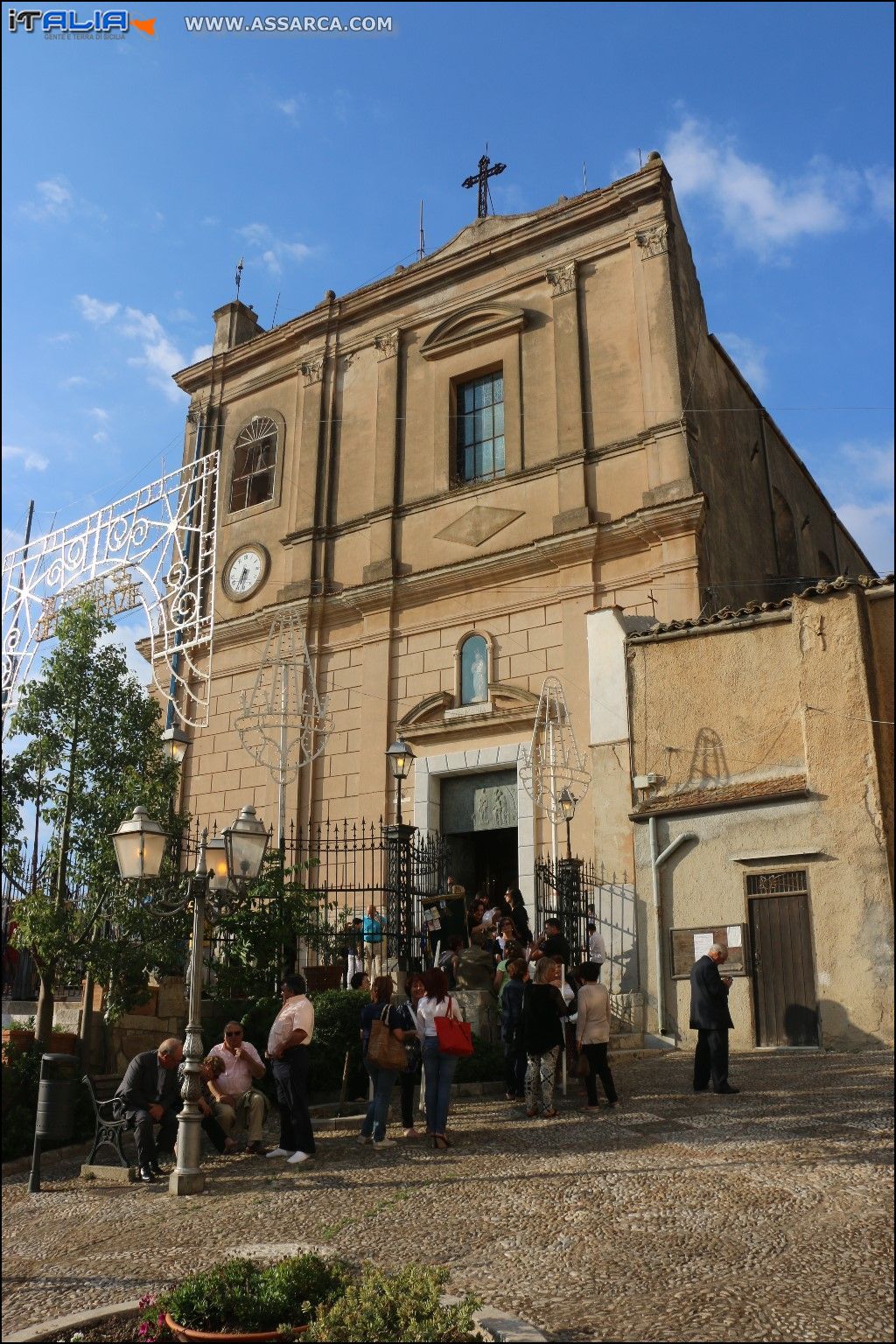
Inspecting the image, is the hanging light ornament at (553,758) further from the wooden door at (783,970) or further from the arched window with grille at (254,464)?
the arched window with grille at (254,464)

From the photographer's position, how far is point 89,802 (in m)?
14.3

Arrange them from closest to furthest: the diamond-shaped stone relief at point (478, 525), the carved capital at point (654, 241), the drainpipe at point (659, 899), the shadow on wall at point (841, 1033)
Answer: the shadow on wall at point (841, 1033), the drainpipe at point (659, 899), the carved capital at point (654, 241), the diamond-shaped stone relief at point (478, 525)

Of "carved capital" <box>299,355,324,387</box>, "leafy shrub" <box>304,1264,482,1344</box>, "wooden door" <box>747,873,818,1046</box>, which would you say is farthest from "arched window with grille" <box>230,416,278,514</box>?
"leafy shrub" <box>304,1264,482,1344</box>

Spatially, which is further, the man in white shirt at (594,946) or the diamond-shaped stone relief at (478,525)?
the diamond-shaped stone relief at (478,525)

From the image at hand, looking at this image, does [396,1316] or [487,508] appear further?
[487,508]

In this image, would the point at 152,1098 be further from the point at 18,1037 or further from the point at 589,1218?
the point at 589,1218

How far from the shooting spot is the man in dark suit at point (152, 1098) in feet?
30.8

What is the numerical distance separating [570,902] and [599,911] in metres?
0.85

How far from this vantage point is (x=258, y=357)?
2673cm

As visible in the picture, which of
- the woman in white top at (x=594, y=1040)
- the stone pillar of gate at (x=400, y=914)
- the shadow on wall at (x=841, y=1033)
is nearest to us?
the woman in white top at (x=594, y=1040)

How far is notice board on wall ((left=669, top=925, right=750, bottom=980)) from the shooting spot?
14.3 meters

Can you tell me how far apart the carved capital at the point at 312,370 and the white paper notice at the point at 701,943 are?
51.1ft

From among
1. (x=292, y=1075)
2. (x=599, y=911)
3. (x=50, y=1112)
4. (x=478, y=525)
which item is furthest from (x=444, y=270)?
(x=50, y=1112)

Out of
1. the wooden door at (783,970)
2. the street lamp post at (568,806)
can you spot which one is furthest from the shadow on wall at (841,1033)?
the street lamp post at (568,806)
